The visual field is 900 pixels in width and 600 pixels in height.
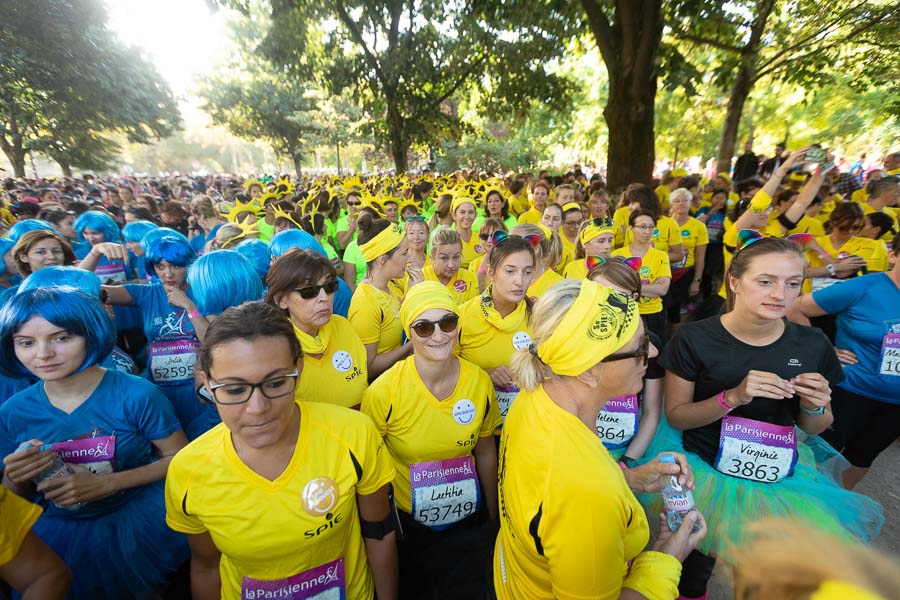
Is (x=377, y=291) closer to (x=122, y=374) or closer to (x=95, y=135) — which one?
(x=122, y=374)

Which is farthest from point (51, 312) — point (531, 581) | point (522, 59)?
point (522, 59)

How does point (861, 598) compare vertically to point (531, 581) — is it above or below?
above

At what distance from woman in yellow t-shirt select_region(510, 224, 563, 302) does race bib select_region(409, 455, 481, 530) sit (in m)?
1.71

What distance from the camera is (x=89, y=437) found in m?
2.08

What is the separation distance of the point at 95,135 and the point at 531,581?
137 ft

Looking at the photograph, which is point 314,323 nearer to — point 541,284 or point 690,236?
point 541,284

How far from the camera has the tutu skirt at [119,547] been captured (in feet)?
6.99

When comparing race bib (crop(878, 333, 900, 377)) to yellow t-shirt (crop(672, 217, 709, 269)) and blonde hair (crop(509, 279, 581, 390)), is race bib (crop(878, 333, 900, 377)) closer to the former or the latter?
blonde hair (crop(509, 279, 581, 390))

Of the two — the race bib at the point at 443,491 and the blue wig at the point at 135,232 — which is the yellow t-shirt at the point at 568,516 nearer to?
the race bib at the point at 443,491

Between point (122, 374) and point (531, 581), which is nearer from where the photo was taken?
point (531, 581)

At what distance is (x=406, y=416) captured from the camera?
2371 mm

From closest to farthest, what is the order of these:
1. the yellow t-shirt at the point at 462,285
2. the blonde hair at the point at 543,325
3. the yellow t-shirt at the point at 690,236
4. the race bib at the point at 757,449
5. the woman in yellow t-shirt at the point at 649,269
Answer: the blonde hair at the point at 543,325, the race bib at the point at 757,449, the woman in yellow t-shirt at the point at 649,269, the yellow t-shirt at the point at 462,285, the yellow t-shirt at the point at 690,236

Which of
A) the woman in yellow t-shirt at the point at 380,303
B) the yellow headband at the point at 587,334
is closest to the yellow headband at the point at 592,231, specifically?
the woman in yellow t-shirt at the point at 380,303

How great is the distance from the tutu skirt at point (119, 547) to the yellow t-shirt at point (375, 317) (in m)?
1.61
